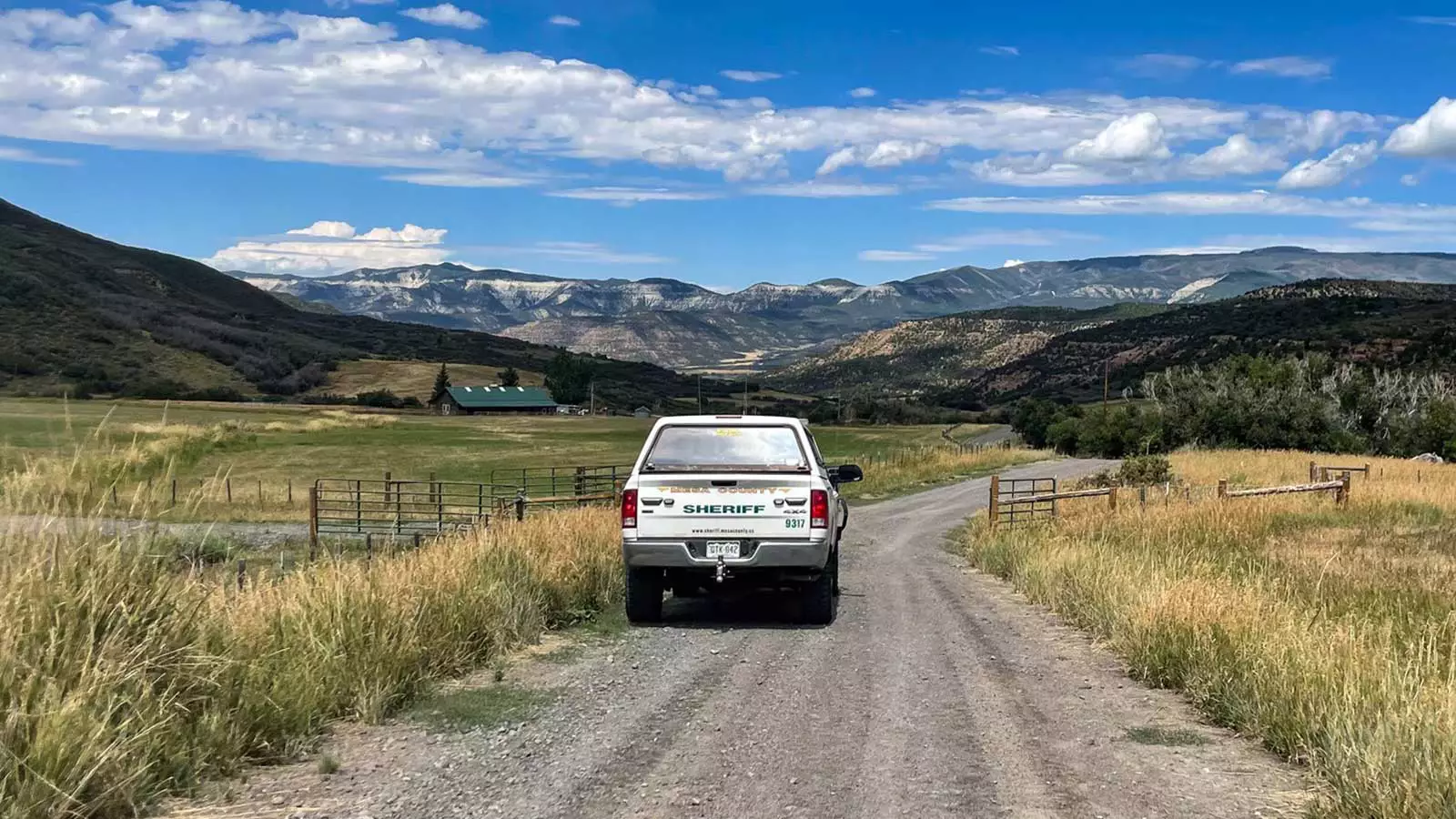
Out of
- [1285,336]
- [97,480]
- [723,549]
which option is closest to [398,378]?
[1285,336]

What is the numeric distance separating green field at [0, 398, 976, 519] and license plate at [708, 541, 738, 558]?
2556 centimetres

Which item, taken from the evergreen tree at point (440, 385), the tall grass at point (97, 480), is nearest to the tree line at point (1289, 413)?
the tall grass at point (97, 480)

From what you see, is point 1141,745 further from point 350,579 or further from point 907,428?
A: point 907,428

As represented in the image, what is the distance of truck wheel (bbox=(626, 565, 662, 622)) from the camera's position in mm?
11641

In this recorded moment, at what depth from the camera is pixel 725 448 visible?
12.5 m

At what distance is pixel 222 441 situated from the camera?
66.1 metres

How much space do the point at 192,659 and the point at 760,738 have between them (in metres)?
3.42

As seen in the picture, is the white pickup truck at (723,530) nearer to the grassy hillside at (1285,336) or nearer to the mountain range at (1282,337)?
the mountain range at (1282,337)

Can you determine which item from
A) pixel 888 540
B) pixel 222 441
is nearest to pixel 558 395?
pixel 222 441

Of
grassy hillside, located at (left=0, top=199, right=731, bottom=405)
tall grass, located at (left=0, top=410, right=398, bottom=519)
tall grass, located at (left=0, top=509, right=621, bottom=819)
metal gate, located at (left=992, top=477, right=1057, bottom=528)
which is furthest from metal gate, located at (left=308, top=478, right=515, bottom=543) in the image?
grassy hillside, located at (left=0, top=199, right=731, bottom=405)

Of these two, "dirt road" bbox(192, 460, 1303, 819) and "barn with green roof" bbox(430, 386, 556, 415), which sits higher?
"dirt road" bbox(192, 460, 1303, 819)

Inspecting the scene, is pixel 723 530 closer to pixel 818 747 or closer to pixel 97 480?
pixel 818 747

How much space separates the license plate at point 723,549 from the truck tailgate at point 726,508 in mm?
69

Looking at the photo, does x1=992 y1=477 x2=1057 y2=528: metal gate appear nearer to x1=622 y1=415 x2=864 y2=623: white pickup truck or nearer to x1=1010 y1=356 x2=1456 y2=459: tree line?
x1=622 y1=415 x2=864 y2=623: white pickup truck
